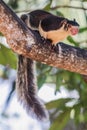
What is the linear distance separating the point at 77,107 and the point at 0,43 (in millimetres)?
458

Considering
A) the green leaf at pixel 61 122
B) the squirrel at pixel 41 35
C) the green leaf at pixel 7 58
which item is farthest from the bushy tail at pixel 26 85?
the green leaf at pixel 61 122

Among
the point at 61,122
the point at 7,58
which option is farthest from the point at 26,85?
the point at 61,122

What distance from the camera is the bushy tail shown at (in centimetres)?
141

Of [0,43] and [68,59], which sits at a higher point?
[0,43]

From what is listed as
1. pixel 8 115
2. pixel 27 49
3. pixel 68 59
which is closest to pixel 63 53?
pixel 68 59

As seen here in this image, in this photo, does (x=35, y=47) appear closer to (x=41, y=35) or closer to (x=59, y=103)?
(x=41, y=35)

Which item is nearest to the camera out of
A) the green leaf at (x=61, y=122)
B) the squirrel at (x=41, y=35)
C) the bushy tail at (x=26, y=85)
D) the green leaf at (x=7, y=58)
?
the squirrel at (x=41, y=35)

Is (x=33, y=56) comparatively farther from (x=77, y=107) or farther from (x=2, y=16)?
(x=77, y=107)

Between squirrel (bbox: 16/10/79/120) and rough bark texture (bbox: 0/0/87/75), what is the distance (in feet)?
0.11

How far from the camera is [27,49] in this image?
4.09 ft

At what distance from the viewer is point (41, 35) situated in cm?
128

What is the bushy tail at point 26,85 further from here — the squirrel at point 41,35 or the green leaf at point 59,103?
the green leaf at point 59,103

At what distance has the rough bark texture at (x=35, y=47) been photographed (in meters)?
1.20

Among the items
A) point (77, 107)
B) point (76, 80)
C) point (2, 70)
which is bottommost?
point (77, 107)
